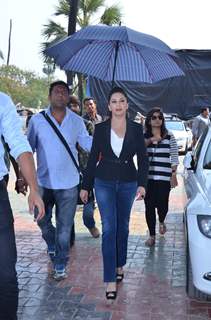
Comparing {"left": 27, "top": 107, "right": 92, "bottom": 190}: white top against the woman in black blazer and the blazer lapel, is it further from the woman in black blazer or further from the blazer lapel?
the blazer lapel

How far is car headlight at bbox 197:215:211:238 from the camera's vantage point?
3.80 meters

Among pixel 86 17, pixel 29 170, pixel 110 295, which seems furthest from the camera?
pixel 86 17

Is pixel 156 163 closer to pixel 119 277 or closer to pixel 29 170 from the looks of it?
pixel 119 277

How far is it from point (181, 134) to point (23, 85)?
46493 mm

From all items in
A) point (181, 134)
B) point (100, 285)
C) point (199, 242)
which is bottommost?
point (181, 134)

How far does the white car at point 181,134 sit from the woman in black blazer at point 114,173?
1564 centimetres

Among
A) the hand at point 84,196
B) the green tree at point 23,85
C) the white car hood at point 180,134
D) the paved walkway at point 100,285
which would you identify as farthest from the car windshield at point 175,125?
the green tree at point 23,85

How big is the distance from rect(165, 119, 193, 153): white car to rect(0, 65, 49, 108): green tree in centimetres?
3119

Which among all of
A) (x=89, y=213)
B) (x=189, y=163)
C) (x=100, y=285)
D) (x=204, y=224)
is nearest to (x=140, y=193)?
(x=204, y=224)

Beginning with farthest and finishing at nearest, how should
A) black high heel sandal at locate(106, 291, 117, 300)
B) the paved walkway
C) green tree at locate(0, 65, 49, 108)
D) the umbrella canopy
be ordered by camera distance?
green tree at locate(0, 65, 49, 108) < the umbrella canopy < black high heel sandal at locate(106, 291, 117, 300) < the paved walkway

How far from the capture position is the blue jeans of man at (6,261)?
3041mm

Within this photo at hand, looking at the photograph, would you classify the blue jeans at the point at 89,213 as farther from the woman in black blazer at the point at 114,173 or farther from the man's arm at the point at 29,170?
the man's arm at the point at 29,170

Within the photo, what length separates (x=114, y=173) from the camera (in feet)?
14.5

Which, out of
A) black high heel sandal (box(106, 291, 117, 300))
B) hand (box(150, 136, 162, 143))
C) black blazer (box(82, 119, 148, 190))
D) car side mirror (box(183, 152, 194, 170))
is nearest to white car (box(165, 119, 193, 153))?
hand (box(150, 136, 162, 143))
